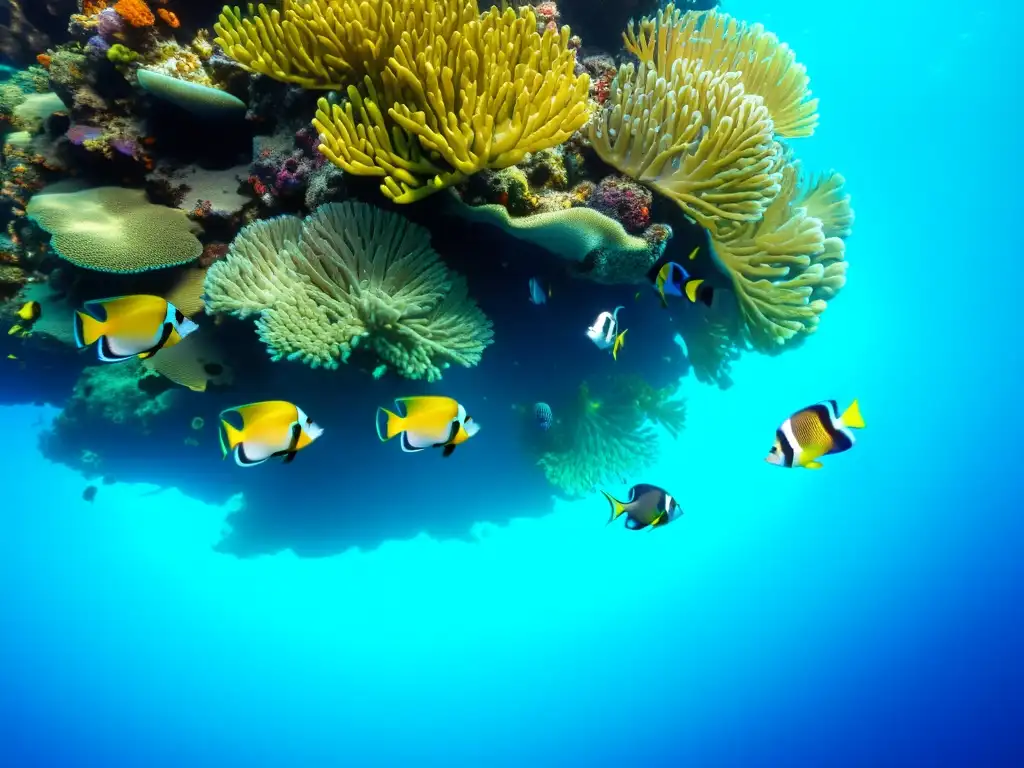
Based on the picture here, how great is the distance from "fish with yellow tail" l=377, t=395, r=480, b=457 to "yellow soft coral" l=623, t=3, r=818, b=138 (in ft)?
9.60

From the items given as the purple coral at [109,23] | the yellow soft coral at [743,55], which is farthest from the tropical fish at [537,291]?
the purple coral at [109,23]

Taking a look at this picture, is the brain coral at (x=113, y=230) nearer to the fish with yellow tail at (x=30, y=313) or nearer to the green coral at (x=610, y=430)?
the fish with yellow tail at (x=30, y=313)

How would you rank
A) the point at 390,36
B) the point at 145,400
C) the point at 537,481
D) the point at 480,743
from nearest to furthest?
the point at 390,36 < the point at 145,400 < the point at 537,481 < the point at 480,743

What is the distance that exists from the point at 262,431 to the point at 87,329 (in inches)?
32.4

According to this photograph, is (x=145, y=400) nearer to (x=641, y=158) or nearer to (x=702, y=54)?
(x=641, y=158)

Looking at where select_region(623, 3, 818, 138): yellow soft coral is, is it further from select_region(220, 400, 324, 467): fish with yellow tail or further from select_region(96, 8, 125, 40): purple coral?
select_region(96, 8, 125, 40): purple coral

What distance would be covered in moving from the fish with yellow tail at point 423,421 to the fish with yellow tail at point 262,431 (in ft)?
1.07

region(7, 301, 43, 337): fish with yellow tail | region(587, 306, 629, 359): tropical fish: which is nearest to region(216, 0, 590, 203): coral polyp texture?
region(587, 306, 629, 359): tropical fish

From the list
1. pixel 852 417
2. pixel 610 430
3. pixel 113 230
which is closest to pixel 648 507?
pixel 852 417

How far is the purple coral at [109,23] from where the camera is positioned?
340cm

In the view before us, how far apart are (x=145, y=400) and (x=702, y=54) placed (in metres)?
5.99

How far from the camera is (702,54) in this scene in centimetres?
359

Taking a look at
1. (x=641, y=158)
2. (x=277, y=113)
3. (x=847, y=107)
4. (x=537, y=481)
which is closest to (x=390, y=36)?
(x=277, y=113)

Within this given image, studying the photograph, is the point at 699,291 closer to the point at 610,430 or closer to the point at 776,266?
the point at 776,266
